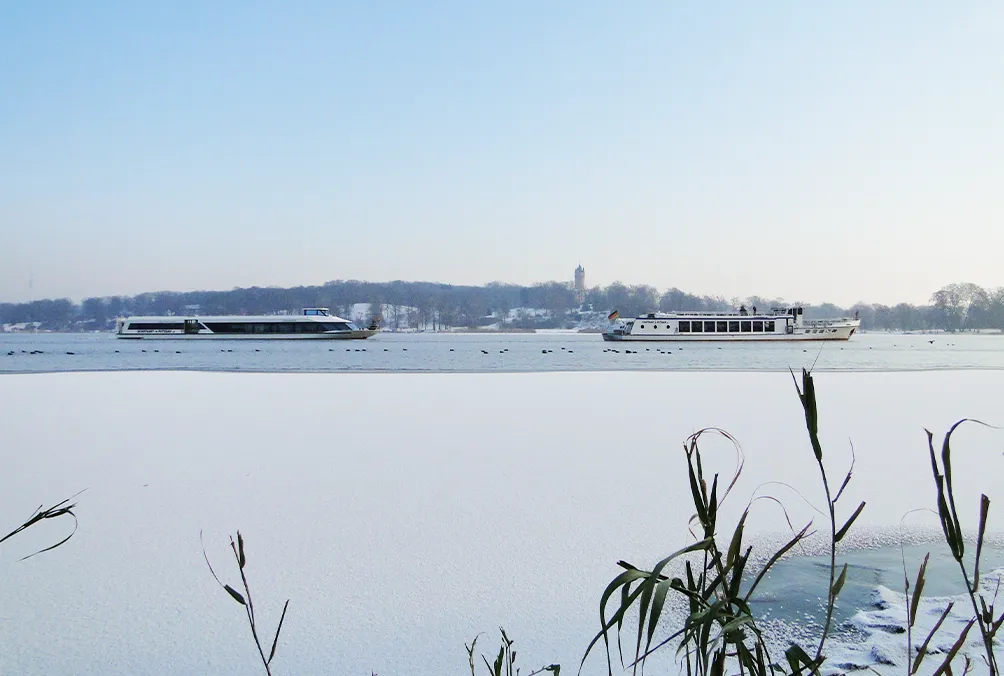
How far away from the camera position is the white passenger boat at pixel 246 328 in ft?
176

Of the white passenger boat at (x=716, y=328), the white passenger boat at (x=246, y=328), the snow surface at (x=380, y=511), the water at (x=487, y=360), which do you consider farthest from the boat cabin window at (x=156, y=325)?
the snow surface at (x=380, y=511)

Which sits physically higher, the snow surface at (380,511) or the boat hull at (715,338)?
the snow surface at (380,511)

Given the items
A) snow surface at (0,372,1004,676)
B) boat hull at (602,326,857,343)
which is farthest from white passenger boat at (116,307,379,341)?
snow surface at (0,372,1004,676)

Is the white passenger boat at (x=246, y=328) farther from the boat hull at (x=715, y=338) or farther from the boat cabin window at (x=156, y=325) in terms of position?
the boat hull at (x=715, y=338)

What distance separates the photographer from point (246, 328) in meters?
54.4

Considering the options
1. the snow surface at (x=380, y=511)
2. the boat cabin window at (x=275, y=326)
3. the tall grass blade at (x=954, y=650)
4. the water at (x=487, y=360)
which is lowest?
the water at (x=487, y=360)

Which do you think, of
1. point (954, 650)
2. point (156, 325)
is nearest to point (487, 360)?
point (954, 650)

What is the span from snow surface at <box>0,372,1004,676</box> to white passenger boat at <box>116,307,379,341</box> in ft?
145

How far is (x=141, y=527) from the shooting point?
14.0ft

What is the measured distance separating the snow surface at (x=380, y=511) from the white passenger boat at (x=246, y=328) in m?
44.2

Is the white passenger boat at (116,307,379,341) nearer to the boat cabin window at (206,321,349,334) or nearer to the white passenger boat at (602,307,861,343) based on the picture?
the boat cabin window at (206,321,349,334)

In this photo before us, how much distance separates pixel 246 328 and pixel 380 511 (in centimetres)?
5261

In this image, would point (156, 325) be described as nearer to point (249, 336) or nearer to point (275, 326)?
→ point (249, 336)

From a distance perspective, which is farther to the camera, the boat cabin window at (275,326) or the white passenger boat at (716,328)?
the boat cabin window at (275,326)
